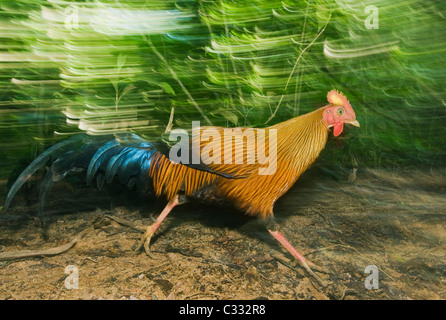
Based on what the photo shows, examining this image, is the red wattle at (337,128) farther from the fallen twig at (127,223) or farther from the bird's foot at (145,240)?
the fallen twig at (127,223)

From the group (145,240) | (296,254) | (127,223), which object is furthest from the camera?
(127,223)

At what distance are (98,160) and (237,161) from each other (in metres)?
0.68

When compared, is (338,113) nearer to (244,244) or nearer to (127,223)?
(244,244)

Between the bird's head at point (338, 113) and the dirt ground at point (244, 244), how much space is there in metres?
0.61

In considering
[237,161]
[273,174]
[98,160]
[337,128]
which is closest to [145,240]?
[98,160]

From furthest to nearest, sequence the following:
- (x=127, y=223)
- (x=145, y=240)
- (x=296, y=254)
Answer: (x=127, y=223) < (x=145, y=240) < (x=296, y=254)

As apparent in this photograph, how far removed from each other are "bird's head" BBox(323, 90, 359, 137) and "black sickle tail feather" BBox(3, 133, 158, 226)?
87 centimetres

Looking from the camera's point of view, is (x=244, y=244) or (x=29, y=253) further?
(x=244, y=244)

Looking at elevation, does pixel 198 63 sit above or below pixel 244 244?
above

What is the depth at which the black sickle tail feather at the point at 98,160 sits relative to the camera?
1430mm

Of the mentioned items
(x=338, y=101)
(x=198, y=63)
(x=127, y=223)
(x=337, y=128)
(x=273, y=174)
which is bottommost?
(x=127, y=223)

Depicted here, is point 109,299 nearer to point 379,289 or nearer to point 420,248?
point 379,289

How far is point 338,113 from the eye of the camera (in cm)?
145

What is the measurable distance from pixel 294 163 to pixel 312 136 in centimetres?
16
